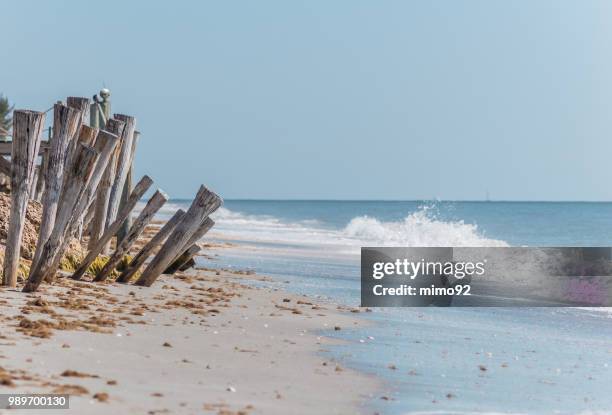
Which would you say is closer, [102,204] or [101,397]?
[101,397]

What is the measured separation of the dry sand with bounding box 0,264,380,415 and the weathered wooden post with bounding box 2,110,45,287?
0.45 meters

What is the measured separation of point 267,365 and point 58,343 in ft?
5.44

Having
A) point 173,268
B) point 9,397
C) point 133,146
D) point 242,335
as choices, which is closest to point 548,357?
point 242,335

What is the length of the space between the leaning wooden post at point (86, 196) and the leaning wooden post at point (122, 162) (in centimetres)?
282

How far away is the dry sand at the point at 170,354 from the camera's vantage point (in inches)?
242

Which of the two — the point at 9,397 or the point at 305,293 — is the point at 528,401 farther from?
the point at 305,293

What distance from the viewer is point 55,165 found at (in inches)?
424

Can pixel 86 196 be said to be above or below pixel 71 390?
above

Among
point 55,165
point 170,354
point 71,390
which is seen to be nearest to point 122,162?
point 55,165

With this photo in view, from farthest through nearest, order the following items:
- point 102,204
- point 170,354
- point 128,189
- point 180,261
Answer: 1. point 128,189
2. point 180,261
3. point 102,204
4. point 170,354

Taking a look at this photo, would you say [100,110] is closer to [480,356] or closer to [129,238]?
[129,238]

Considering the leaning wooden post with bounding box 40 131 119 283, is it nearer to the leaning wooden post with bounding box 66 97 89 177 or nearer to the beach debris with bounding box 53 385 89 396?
the leaning wooden post with bounding box 66 97 89 177

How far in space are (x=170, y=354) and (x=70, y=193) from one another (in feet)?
11.4

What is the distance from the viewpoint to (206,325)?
32.1 ft
